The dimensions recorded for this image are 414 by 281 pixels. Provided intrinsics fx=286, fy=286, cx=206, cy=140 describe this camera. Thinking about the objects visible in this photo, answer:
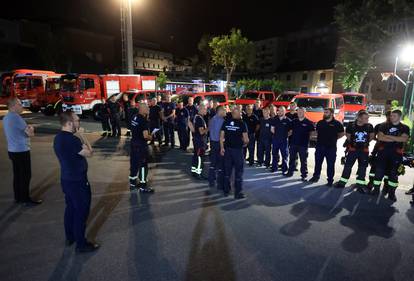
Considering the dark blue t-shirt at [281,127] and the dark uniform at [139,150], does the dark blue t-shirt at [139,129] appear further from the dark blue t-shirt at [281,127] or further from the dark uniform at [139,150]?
the dark blue t-shirt at [281,127]

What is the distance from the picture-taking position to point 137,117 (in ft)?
19.7

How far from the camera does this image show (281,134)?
25.6ft

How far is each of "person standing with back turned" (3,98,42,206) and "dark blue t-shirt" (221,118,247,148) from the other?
3627 millimetres

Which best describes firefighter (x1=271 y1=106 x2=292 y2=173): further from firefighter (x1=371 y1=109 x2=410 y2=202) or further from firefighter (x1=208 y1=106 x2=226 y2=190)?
firefighter (x1=371 y1=109 x2=410 y2=202)

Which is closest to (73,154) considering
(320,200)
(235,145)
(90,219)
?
(90,219)

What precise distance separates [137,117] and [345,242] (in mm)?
4418

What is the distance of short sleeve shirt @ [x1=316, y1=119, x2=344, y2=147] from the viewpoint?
6.67 m

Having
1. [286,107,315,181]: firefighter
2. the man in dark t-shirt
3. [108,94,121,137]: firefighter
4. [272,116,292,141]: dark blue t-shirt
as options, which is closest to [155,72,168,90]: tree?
[108,94,121,137]: firefighter

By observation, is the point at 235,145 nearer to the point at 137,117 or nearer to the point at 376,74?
the point at 137,117

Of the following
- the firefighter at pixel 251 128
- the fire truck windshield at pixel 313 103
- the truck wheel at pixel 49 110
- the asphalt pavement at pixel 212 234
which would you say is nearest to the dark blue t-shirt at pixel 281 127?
the firefighter at pixel 251 128

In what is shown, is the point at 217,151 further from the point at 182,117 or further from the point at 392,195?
the point at 182,117

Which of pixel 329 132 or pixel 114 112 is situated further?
pixel 114 112

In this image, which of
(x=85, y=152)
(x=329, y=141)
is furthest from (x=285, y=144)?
(x=85, y=152)

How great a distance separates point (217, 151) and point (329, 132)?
2.68 metres
